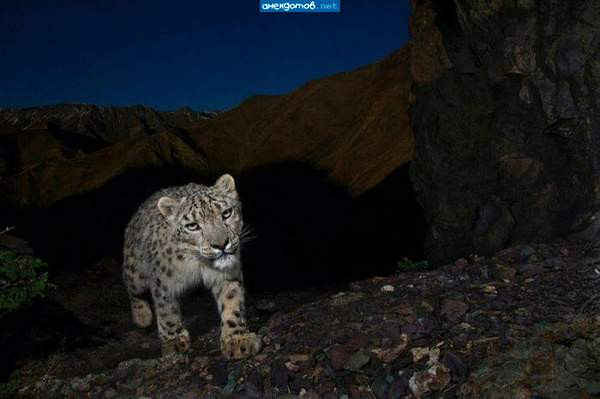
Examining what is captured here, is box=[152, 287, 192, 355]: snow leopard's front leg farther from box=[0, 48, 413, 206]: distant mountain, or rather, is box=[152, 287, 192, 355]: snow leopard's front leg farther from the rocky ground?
box=[0, 48, 413, 206]: distant mountain

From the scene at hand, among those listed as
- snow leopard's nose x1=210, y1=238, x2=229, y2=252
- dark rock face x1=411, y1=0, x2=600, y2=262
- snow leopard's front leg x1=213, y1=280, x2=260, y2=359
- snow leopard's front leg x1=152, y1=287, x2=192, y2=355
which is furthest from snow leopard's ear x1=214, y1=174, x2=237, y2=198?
dark rock face x1=411, y1=0, x2=600, y2=262

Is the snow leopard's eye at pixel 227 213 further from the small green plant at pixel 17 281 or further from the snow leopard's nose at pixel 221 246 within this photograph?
the small green plant at pixel 17 281

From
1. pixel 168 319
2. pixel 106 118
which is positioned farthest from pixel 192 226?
pixel 106 118

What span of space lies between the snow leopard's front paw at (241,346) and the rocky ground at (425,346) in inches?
3.9

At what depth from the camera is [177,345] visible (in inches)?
314

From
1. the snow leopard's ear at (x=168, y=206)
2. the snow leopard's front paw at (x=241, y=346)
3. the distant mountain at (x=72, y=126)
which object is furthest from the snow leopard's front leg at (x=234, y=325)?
the distant mountain at (x=72, y=126)


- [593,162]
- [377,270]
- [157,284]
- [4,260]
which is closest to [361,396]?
[157,284]

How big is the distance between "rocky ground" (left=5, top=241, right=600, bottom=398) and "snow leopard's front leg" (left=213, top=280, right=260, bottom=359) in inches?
5.4

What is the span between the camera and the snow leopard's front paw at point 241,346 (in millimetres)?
6777

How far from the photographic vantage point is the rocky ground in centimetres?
480

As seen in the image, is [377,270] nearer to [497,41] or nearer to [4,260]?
[497,41]

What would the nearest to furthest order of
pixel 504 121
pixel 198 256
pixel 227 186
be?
pixel 198 256
pixel 227 186
pixel 504 121

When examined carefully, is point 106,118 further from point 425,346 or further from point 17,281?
point 425,346

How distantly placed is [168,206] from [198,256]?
772 millimetres
